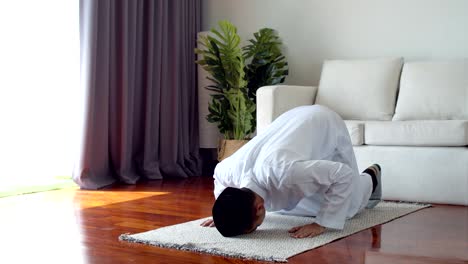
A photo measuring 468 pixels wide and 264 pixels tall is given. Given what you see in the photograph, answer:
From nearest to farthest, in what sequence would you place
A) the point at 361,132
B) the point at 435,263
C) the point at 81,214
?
1. the point at 435,263
2. the point at 81,214
3. the point at 361,132

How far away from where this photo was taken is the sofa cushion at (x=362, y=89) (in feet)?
14.8

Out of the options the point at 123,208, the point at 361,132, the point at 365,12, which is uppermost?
the point at 365,12

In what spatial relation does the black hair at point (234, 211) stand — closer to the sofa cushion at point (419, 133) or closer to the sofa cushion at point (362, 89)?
the sofa cushion at point (419, 133)

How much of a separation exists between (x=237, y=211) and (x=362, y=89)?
2.43 metres

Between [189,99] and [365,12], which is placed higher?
[365,12]

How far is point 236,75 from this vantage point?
5223 millimetres

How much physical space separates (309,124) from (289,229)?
456mm

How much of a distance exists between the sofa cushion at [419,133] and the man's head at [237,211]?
1625 millimetres

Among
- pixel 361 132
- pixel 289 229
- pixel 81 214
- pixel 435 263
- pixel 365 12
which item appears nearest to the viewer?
pixel 435 263

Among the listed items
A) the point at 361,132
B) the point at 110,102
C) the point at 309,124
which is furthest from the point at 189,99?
the point at 309,124

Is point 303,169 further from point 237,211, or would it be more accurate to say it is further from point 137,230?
point 137,230

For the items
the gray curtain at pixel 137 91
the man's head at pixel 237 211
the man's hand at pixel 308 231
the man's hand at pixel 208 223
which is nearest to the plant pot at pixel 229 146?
the gray curtain at pixel 137 91

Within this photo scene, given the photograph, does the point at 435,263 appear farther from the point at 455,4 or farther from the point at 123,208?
the point at 455,4

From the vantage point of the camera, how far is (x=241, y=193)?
2365 millimetres
